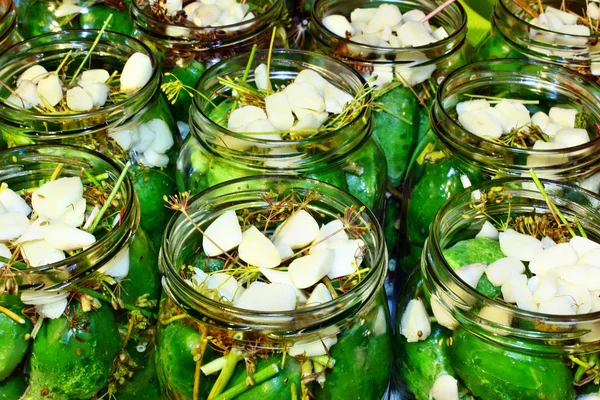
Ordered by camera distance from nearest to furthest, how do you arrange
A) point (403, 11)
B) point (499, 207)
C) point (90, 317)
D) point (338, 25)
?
point (90, 317) → point (499, 207) → point (338, 25) → point (403, 11)

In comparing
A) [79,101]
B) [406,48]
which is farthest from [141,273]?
[406,48]

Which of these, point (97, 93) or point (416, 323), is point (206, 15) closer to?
point (97, 93)

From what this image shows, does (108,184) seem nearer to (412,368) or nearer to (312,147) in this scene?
(312,147)

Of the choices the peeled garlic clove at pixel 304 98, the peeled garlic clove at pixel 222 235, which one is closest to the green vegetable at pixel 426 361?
the peeled garlic clove at pixel 222 235

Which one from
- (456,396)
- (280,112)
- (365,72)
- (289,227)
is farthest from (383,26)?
(456,396)

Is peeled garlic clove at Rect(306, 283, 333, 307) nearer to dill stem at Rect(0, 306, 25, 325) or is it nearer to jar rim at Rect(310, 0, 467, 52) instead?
dill stem at Rect(0, 306, 25, 325)

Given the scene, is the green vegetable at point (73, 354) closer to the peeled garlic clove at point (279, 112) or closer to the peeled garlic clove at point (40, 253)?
the peeled garlic clove at point (40, 253)

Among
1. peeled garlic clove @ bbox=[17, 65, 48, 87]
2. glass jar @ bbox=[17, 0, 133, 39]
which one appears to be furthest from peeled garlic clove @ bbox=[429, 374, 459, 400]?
glass jar @ bbox=[17, 0, 133, 39]
